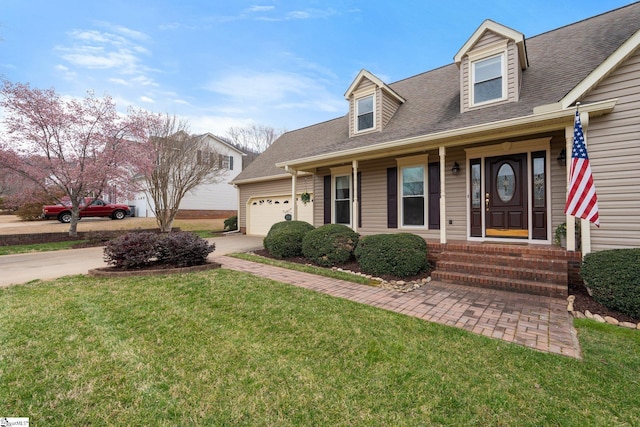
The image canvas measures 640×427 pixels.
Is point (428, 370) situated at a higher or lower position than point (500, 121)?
lower

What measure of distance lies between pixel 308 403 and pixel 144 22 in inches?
440

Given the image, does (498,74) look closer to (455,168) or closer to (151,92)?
(455,168)

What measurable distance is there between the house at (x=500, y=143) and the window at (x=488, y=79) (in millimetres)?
24

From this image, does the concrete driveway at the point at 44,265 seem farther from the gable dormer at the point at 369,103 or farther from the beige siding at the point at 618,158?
the beige siding at the point at 618,158

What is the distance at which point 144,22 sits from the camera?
869cm

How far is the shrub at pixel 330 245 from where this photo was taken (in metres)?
7.17

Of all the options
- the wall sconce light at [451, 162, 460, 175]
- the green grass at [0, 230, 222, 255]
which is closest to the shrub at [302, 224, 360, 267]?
the wall sconce light at [451, 162, 460, 175]

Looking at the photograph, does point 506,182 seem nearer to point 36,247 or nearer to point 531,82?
point 531,82

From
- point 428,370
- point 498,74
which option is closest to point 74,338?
point 428,370

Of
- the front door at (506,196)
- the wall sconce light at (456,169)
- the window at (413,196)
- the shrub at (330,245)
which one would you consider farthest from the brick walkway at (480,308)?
the wall sconce light at (456,169)

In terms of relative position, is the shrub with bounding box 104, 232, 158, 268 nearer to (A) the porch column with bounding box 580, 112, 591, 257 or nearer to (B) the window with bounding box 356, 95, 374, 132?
(B) the window with bounding box 356, 95, 374, 132

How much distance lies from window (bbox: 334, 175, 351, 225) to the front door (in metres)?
4.24

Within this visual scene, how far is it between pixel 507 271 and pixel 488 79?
4960 millimetres

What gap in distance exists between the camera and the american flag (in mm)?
4316
